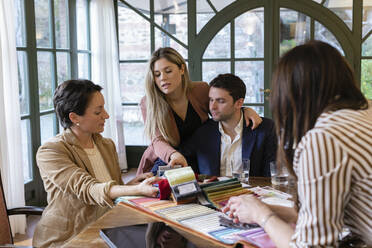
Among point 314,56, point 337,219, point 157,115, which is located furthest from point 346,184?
point 157,115

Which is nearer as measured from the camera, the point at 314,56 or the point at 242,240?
the point at 314,56

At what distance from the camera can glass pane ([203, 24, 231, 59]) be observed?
5.22 meters

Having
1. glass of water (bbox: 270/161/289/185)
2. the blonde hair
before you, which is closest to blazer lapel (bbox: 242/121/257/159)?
glass of water (bbox: 270/161/289/185)

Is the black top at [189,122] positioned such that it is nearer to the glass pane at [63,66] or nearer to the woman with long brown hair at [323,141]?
the woman with long brown hair at [323,141]

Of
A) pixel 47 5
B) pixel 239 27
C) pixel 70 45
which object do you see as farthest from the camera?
pixel 239 27

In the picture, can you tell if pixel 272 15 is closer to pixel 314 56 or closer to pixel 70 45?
pixel 70 45

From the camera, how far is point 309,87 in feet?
3.39

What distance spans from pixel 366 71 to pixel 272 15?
1.22m

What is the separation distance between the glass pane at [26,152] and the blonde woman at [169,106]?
1559mm

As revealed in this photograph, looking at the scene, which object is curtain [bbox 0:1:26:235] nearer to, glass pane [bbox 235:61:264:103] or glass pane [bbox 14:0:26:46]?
glass pane [bbox 14:0:26:46]

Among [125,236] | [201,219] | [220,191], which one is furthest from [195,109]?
[125,236]

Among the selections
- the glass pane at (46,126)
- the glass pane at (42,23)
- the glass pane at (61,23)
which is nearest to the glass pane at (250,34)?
the glass pane at (61,23)

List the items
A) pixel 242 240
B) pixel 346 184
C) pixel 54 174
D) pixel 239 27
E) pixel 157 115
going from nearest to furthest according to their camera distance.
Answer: pixel 346 184
pixel 242 240
pixel 54 174
pixel 157 115
pixel 239 27

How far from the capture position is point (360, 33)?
16.1 feet
